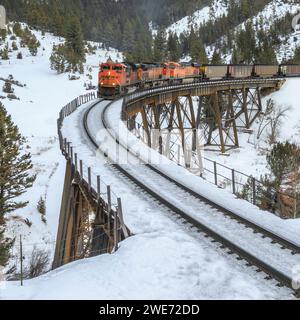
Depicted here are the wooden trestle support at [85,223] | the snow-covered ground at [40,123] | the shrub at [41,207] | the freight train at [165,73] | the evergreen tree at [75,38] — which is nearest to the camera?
the wooden trestle support at [85,223]

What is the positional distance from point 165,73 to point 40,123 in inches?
623

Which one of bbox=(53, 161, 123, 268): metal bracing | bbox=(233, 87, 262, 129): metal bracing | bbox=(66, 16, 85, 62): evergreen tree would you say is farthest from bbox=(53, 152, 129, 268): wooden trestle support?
bbox=(66, 16, 85, 62): evergreen tree

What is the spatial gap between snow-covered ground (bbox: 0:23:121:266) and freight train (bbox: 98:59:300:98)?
889cm

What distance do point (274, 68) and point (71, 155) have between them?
54.9 metres

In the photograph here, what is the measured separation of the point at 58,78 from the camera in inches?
2835

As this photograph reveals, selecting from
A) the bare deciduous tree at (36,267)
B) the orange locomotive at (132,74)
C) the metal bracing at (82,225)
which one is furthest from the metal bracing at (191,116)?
the bare deciduous tree at (36,267)

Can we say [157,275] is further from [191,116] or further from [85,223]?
[191,116]

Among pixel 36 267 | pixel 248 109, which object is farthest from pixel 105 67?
pixel 248 109

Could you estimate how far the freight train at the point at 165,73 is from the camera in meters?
37.9

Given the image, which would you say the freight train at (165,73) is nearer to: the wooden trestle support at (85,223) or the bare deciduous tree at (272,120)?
the bare deciduous tree at (272,120)

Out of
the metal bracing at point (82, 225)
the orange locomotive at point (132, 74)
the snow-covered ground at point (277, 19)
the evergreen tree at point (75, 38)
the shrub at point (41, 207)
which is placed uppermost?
the snow-covered ground at point (277, 19)

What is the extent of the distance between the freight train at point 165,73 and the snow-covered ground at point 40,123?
8.89 meters

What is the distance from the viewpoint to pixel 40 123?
5069 centimetres

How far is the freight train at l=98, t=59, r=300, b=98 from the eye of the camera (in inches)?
1492
